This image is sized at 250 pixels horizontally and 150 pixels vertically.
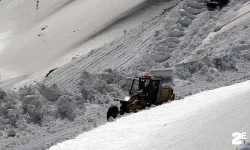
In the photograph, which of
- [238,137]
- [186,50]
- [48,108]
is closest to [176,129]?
[238,137]

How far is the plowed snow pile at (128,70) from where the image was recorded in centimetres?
1477

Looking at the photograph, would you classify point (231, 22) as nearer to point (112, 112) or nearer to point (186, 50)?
point (186, 50)

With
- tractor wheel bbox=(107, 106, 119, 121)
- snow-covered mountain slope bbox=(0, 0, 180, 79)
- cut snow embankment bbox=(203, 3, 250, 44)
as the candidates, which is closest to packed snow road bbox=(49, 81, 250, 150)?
tractor wheel bbox=(107, 106, 119, 121)

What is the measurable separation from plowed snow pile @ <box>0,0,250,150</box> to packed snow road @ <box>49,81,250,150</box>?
1.60 metres

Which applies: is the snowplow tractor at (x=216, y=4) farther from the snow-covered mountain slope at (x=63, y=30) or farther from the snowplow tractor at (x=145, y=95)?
the snowplow tractor at (x=145, y=95)

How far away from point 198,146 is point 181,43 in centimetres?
1819

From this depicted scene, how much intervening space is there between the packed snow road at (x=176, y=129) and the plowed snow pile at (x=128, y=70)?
1597 millimetres

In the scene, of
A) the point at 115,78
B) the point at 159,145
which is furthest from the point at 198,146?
the point at 115,78

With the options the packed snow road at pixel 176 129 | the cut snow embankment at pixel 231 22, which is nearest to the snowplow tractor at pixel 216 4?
the cut snow embankment at pixel 231 22

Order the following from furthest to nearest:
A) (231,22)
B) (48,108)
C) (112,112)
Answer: (231,22), (48,108), (112,112)

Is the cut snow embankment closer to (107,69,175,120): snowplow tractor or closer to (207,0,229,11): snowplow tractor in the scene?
(207,0,229,11): snowplow tractor

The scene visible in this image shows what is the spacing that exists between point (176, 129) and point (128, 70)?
1344 cm

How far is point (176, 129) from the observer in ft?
34.1

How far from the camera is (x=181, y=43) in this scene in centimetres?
2627
